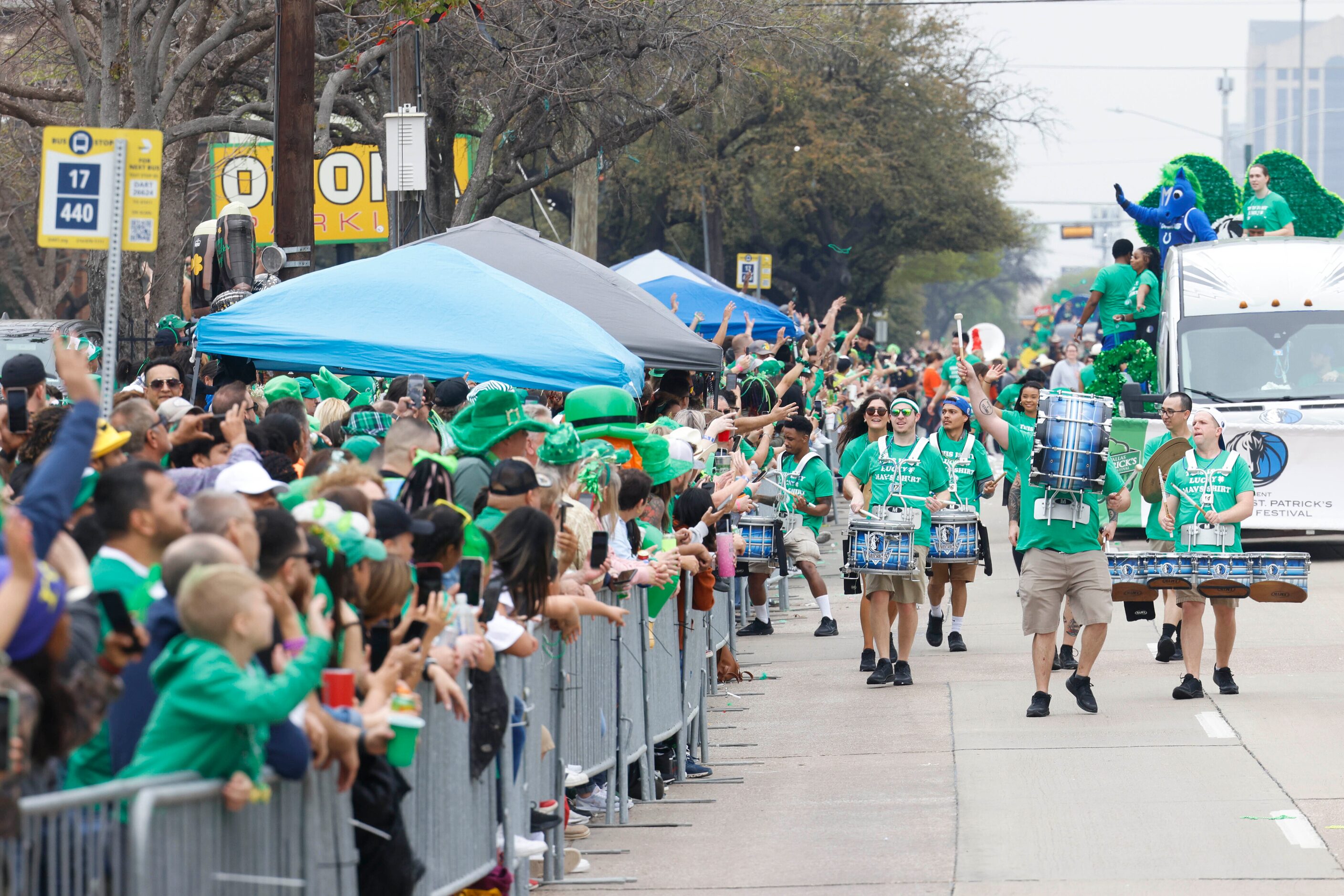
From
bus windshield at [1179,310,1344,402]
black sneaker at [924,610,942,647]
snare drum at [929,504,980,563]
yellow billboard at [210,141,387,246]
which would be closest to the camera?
snare drum at [929,504,980,563]

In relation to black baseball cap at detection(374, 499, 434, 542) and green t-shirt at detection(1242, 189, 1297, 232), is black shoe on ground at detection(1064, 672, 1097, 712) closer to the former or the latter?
black baseball cap at detection(374, 499, 434, 542)

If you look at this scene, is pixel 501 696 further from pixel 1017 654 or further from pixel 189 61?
pixel 189 61

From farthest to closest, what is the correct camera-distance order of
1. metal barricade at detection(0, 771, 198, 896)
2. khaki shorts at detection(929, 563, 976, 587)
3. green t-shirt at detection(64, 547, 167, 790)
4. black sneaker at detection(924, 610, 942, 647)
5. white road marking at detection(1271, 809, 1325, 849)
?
1. black sneaker at detection(924, 610, 942, 647)
2. khaki shorts at detection(929, 563, 976, 587)
3. white road marking at detection(1271, 809, 1325, 849)
4. green t-shirt at detection(64, 547, 167, 790)
5. metal barricade at detection(0, 771, 198, 896)

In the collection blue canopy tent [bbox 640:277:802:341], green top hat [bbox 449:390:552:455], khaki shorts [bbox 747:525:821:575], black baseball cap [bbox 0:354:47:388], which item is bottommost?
khaki shorts [bbox 747:525:821:575]

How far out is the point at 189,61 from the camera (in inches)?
625

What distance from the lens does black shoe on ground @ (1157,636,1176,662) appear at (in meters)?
12.3

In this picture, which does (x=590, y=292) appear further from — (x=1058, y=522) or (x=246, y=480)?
(x=246, y=480)

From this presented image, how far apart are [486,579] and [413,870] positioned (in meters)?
1.42

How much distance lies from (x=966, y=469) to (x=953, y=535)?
2.26ft

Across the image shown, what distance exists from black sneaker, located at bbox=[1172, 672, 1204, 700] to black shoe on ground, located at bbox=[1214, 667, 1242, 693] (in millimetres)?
218

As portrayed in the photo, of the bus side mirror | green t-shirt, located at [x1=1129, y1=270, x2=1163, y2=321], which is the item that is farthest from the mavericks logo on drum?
green t-shirt, located at [x1=1129, y1=270, x2=1163, y2=321]

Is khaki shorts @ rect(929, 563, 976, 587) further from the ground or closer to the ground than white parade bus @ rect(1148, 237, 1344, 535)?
closer to the ground

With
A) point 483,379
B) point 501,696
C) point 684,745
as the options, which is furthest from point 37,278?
point 501,696

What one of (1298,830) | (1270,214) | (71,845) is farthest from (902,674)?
(1270,214)
